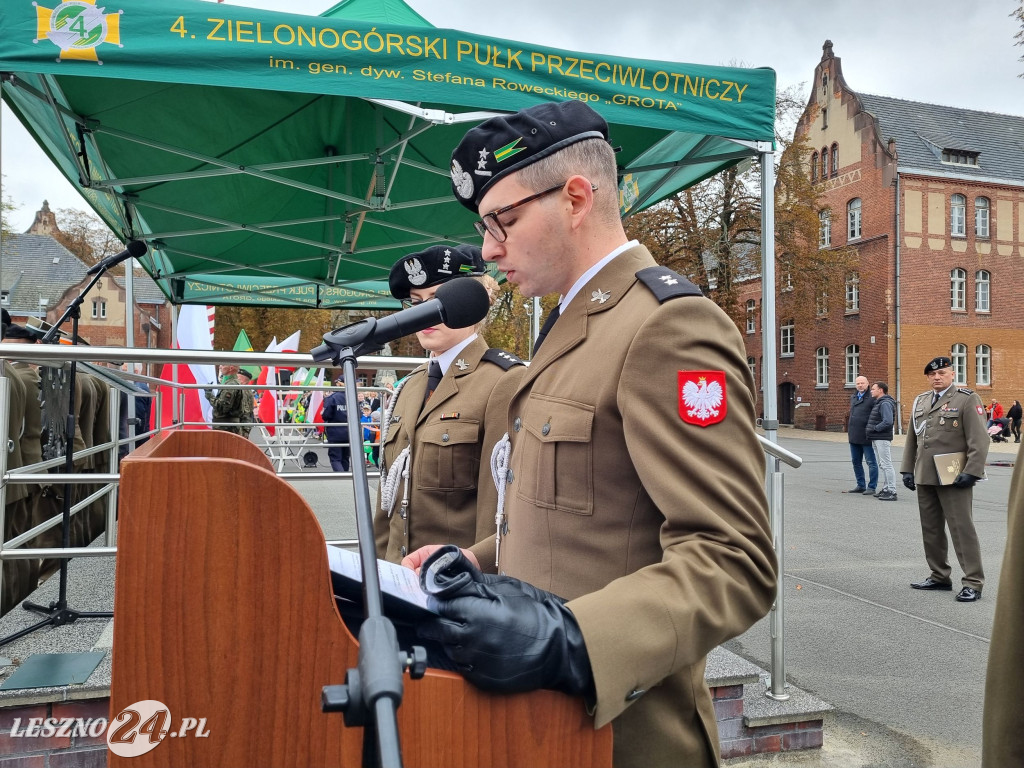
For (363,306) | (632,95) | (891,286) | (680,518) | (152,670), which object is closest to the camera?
(152,670)

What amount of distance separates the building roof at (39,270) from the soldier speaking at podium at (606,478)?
59681 millimetres

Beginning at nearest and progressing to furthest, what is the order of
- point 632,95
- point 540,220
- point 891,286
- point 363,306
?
point 540,220 < point 632,95 < point 363,306 < point 891,286

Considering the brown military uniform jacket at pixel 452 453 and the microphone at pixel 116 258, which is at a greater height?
the microphone at pixel 116 258

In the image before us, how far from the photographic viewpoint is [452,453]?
2873 millimetres

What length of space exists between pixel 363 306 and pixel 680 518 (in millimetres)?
9391

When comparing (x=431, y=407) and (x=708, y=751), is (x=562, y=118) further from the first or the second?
(x=431, y=407)

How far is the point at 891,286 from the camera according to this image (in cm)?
3425

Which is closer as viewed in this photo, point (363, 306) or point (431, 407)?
point (431, 407)

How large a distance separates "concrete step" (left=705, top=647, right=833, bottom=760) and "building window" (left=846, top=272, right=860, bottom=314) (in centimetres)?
3494

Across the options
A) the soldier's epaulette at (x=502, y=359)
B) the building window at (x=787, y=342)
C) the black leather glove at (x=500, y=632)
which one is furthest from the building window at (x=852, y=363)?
the black leather glove at (x=500, y=632)

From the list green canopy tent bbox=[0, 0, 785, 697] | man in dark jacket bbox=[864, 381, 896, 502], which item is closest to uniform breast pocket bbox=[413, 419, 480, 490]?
green canopy tent bbox=[0, 0, 785, 697]

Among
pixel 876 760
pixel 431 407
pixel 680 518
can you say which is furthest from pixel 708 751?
pixel 876 760

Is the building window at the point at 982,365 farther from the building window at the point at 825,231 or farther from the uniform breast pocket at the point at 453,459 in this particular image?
the uniform breast pocket at the point at 453,459

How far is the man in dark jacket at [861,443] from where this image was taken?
1335 centimetres
